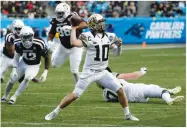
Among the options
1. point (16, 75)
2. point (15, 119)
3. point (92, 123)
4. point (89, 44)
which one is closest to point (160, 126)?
point (92, 123)

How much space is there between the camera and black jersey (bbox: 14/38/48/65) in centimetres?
1224

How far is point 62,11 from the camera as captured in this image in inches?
550

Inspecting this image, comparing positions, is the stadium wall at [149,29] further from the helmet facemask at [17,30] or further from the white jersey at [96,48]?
the white jersey at [96,48]

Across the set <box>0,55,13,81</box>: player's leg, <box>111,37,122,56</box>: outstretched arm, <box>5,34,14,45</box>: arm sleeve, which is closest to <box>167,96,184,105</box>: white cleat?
<box>111,37,122,56</box>: outstretched arm

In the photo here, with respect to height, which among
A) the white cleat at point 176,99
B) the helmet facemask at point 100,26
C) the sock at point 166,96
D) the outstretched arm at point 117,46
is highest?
the helmet facemask at point 100,26

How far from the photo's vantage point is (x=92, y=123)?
31.7ft

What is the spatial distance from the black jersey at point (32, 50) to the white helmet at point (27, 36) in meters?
0.08

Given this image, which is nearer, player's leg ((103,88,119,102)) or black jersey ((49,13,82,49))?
player's leg ((103,88,119,102))

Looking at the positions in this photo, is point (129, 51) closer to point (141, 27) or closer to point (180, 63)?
point (141, 27)

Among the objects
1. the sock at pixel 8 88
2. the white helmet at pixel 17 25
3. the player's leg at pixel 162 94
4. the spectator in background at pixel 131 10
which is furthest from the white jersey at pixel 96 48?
the spectator in background at pixel 131 10

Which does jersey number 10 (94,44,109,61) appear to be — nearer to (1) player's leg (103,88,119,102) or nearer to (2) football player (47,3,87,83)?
(1) player's leg (103,88,119,102)

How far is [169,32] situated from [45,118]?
22.5 meters

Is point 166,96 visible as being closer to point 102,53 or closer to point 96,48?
point 102,53

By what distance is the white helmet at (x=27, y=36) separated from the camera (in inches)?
473
